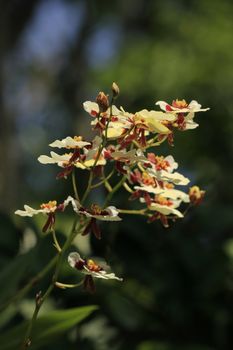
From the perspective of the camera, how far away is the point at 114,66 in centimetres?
800

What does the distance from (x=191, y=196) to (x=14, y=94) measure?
10.0 metres

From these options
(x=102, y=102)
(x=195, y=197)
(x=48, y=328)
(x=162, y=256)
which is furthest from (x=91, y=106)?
(x=162, y=256)

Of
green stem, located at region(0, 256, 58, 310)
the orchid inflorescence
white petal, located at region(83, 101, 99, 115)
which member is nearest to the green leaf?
green stem, located at region(0, 256, 58, 310)

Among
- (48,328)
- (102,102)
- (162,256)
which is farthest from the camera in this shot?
(162,256)

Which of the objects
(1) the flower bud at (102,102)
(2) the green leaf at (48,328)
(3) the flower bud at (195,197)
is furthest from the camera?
(2) the green leaf at (48,328)

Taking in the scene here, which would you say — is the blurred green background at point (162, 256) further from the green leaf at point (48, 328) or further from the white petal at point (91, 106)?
the white petal at point (91, 106)

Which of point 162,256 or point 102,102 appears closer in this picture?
point 102,102

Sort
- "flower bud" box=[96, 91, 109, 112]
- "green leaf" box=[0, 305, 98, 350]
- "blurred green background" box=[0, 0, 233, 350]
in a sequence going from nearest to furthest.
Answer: "flower bud" box=[96, 91, 109, 112], "green leaf" box=[0, 305, 98, 350], "blurred green background" box=[0, 0, 233, 350]

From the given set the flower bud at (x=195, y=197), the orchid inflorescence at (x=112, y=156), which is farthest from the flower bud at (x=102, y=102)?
the flower bud at (x=195, y=197)

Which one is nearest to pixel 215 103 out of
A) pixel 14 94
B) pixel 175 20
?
pixel 175 20

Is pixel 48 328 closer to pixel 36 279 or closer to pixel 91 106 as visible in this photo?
pixel 36 279

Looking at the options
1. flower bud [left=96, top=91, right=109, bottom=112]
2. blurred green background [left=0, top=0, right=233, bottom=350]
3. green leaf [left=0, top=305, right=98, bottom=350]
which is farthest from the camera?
blurred green background [left=0, top=0, right=233, bottom=350]

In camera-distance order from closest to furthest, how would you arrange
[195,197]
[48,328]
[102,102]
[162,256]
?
[102,102], [195,197], [48,328], [162,256]

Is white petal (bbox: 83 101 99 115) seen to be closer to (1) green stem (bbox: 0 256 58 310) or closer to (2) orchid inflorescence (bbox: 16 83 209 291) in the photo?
(2) orchid inflorescence (bbox: 16 83 209 291)
